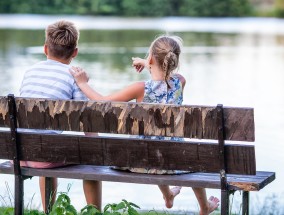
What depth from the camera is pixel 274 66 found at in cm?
2130

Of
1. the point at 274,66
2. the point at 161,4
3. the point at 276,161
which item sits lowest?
the point at 276,161

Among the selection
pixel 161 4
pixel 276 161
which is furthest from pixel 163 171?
pixel 161 4

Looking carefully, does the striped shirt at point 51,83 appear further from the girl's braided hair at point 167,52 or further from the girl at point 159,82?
the girl's braided hair at point 167,52

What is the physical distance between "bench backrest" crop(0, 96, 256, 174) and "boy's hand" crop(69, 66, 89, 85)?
43 centimetres

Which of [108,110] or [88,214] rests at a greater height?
[108,110]

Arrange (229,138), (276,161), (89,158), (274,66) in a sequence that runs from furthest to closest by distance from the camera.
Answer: (274,66) → (276,161) → (89,158) → (229,138)

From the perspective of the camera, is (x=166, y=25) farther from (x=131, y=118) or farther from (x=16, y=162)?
(x=131, y=118)

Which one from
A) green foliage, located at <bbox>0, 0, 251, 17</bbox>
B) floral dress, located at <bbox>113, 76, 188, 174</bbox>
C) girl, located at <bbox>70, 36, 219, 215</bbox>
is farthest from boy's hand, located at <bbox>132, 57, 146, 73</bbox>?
green foliage, located at <bbox>0, 0, 251, 17</bbox>

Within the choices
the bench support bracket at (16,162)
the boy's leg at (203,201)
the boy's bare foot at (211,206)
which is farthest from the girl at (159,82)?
the bench support bracket at (16,162)

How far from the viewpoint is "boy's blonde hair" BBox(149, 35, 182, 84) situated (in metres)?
5.04

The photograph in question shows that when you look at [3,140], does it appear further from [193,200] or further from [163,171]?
[193,200]

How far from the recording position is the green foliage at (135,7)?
63.9m

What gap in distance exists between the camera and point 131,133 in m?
4.64

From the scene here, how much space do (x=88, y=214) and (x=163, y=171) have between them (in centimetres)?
46
